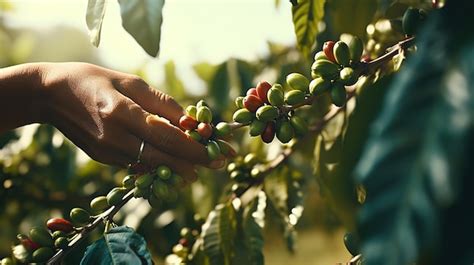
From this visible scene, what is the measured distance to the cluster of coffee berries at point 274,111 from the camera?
1449 mm

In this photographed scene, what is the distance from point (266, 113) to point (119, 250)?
0.47 metres

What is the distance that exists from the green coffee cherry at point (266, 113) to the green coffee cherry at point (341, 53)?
0.20 metres

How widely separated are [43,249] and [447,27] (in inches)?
47.0

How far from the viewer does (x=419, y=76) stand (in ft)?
2.11

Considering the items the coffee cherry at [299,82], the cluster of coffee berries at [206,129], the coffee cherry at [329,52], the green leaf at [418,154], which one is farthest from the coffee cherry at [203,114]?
the green leaf at [418,154]

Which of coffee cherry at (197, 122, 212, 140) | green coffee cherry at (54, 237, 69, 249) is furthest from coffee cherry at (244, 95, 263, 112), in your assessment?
green coffee cherry at (54, 237, 69, 249)

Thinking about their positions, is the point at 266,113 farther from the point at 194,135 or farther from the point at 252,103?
the point at 194,135

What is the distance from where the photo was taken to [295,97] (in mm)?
Answer: 1449

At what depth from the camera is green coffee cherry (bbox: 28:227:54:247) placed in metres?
1.53

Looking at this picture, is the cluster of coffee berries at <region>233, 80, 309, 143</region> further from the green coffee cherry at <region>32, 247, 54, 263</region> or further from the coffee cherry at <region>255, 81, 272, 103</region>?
the green coffee cherry at <region>32, 247, 54, 263</region>

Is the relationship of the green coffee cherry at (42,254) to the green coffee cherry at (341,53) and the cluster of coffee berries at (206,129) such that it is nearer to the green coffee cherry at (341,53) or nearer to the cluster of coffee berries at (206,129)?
the cluster of coffee berries at (206,129)

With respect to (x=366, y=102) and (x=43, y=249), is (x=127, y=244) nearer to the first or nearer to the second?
(x=43, y=249)

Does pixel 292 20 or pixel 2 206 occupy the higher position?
pixel 292 20

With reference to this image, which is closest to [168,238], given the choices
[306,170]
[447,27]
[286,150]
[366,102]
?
[306,170]
